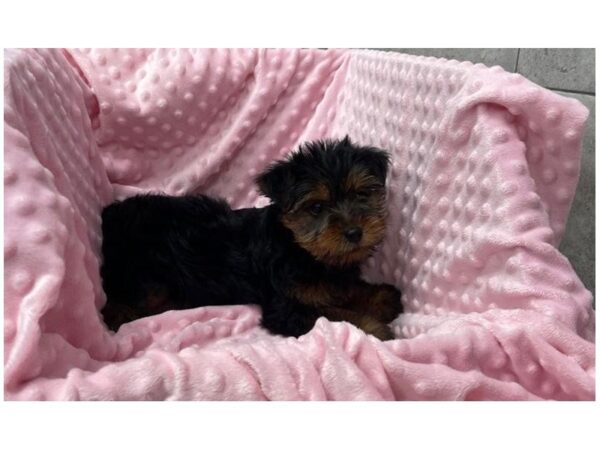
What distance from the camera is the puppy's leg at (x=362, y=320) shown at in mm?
2320

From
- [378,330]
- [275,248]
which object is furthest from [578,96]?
[275,248]

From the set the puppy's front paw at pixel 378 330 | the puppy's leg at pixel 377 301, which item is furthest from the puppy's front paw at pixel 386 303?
the puppy's front paw at pixel 378 330

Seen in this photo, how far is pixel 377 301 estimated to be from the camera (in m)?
2.57

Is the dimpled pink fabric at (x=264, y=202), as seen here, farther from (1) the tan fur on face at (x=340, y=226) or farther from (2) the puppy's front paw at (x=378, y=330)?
(1) the tan fur on face at (x=340, y=226)

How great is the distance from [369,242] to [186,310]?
89 centimetres

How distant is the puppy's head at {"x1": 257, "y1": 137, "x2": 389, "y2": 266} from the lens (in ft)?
7.54

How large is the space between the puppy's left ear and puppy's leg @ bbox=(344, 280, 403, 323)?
524 mm

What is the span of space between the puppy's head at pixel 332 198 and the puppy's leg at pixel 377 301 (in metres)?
0.23

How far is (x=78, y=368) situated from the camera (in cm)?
173

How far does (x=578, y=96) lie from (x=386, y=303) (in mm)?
1237

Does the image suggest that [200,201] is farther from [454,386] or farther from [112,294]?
[454,386]

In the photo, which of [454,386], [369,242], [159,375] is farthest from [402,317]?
[159,375]

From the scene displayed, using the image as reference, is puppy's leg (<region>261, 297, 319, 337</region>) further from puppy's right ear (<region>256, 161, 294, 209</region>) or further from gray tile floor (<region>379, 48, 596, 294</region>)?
gray tile floor (<region>379, 48, 596, 294</region>)

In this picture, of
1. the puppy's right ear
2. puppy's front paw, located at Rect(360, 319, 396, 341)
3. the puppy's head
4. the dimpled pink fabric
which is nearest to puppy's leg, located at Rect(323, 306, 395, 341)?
puppy's front paw, located at Rect(360, 319, 396, 341)
